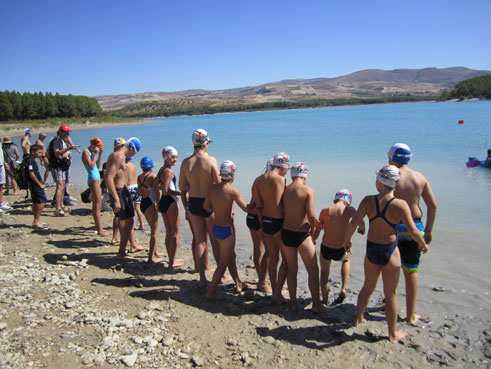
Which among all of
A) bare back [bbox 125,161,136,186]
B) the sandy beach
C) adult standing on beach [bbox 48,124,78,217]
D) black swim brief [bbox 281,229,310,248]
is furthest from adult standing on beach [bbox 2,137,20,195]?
black swim brief [bbox 281,229,310,248]

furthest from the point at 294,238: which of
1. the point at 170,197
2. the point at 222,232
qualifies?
the point at 170,197

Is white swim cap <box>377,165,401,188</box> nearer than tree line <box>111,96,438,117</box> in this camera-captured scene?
Yes

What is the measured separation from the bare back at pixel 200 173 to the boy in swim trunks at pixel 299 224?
119 cm

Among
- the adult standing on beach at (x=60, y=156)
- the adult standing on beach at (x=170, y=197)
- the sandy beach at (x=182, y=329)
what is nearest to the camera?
the sandy beach at (x=182, y=329)

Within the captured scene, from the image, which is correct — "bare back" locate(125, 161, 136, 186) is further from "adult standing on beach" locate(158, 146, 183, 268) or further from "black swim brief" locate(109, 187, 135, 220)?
"adult standing on beach" locate(158, 146, 183, 268)

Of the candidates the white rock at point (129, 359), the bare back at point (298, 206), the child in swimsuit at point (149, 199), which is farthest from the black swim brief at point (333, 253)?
the child in swimsuit at point (149, 199)

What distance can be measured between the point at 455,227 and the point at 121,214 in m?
7.31

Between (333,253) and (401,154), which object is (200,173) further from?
(401,154)

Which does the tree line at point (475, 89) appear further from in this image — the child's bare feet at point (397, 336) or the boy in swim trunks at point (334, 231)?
the child's bare feet at point (397, 336)

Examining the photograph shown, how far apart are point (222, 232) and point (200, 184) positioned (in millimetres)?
826

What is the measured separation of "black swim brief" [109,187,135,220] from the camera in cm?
625

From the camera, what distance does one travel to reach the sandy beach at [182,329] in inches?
143

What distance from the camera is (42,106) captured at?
73062 mm

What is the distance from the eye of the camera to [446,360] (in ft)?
12.5
